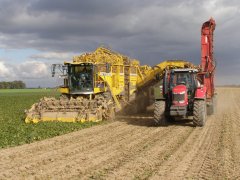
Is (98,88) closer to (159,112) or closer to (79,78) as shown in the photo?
(79,78)

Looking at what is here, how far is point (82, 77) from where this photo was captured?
18.8 meters

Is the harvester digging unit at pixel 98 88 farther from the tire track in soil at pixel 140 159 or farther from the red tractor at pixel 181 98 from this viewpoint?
the tire track in soil at pixel 140 159

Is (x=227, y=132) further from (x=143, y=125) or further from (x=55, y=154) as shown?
(x=55, y=154)

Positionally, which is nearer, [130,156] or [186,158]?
[186,158]

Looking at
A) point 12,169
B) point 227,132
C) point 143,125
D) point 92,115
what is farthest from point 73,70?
point 12,169

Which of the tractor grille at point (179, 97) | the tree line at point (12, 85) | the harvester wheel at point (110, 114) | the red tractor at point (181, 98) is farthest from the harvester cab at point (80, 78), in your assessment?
the tree line at point (12, 85)

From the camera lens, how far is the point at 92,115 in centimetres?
1636

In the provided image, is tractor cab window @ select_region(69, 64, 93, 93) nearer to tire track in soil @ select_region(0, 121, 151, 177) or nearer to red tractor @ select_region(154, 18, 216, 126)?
red tractor @ select_region(154, 18, 216, 126)

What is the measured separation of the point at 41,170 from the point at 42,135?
16.8ft

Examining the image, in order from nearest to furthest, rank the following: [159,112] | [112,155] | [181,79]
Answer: [112,155] < [159,112] < [181,79]

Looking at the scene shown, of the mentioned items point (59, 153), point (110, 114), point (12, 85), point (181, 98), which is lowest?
point (59, 153)

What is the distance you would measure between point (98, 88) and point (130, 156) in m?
9.90

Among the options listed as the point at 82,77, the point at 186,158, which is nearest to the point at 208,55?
the point at 82,77

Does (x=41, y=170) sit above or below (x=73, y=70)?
Result: below
